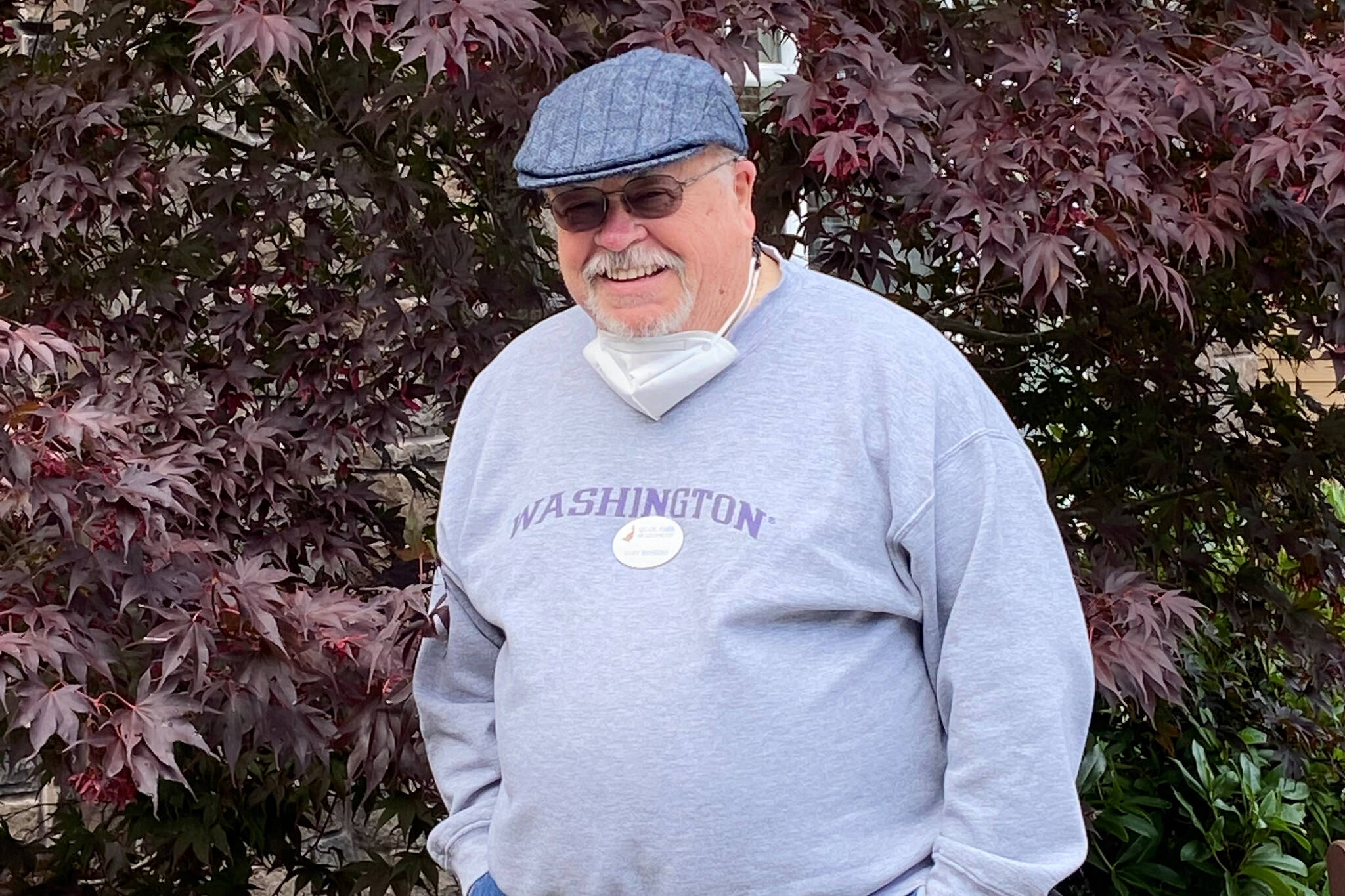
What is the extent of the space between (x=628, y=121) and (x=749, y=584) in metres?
0.52

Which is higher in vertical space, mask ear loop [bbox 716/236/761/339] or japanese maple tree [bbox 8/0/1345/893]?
mask ear loop [bbox 716/236/761/339]

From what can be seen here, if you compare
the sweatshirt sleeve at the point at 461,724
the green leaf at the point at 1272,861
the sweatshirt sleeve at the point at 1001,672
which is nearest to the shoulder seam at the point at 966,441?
the sweatshirt sleeve at the point at 1001,672

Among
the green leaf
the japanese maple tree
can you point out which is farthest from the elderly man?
the green leaf

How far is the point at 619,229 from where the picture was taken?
1663 millimetres

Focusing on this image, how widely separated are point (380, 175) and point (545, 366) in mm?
1246

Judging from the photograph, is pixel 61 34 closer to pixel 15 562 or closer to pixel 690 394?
pixel 15 562

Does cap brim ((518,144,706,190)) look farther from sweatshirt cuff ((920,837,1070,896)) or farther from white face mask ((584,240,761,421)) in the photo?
sweatshirt cuff ((920,837,1070,896))

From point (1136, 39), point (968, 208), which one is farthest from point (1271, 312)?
point (968, 208)

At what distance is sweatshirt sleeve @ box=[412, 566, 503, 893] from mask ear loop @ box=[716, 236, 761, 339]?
50 centimetres

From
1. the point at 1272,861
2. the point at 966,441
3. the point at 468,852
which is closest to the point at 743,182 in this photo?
the point at 966,441

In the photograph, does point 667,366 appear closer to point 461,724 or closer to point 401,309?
point 461,724

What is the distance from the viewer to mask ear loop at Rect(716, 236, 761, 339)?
1.70 meters

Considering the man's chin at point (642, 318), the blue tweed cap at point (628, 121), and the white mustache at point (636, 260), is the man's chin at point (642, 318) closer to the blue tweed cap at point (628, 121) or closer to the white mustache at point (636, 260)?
the white mustache at point (636, 260)

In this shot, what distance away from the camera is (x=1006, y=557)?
1.53 m
